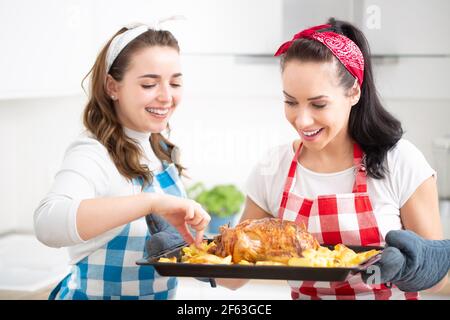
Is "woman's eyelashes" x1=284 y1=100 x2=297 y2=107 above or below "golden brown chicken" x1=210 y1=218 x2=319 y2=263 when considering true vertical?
above

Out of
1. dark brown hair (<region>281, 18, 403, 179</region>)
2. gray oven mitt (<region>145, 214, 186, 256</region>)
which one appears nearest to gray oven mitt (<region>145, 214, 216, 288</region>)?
gray oven mitt (<region>145, 214, 186, 256</region>)

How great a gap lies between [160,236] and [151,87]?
0.91ft

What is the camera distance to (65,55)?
2.27 meters

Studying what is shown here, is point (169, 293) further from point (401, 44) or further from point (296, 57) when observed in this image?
point (401, 44)

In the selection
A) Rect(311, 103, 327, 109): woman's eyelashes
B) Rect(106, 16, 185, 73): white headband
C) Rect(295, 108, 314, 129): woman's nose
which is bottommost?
Rect(295, 108, 314, 129): woman's nose

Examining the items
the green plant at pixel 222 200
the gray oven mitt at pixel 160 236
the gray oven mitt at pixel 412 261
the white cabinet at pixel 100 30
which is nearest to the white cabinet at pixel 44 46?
the white cabinet at pixel 100 30

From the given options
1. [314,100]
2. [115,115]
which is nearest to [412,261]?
[314,100]

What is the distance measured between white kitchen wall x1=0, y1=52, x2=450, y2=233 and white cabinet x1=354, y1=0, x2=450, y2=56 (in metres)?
0.28

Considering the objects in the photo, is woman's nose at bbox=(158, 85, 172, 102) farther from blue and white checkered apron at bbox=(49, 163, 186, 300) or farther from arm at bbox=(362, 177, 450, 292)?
arm at bbox=(362, 177, 450, 292)

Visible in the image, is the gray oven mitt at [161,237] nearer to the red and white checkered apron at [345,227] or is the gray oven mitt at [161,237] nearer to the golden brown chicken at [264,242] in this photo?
the golden brown chicken at [264,242]

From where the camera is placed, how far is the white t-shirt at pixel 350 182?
4.44 feet

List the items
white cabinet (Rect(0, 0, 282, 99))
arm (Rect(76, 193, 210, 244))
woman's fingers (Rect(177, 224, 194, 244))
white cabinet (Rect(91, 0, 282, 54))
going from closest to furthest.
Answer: arm (Rect(76, 193, 210, 244)), woman's fingers (Rect(177, 224, 194, 244)), white cabinet (Rect(0, 0, 282, 99)), white cabinet (Rect(91, 0, 282, 54))

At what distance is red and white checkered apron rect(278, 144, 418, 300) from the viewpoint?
1.35 meters

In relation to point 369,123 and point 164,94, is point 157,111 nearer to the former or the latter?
point 164,94
